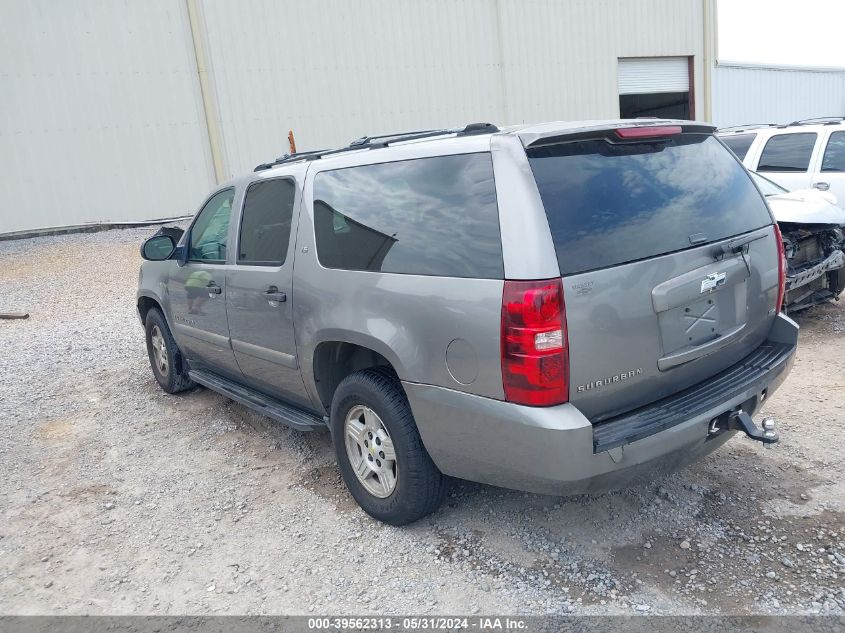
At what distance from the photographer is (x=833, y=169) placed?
799 cm

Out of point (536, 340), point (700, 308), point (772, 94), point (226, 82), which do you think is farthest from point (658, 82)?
point (536, 340)

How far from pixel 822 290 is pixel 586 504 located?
4193 millimetres

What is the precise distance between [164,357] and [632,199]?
14.2 ft

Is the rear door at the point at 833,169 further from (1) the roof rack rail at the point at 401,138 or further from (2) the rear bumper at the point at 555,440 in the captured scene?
(1) the roof rack rail at the point at 401,138

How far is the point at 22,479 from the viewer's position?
4387 millimetres

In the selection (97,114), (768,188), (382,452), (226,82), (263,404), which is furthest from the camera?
(226,82)

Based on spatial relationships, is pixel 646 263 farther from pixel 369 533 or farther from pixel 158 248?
pixel 158 248

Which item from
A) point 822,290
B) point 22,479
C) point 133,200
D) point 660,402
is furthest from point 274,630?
point 133,200

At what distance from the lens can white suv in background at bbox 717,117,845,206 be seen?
26.2 ft

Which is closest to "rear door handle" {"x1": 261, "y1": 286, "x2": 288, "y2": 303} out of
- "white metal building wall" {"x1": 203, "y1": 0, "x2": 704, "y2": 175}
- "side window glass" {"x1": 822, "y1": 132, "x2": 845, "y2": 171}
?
"side window glass" {"x1": 822, "y1": 132, "x2": 845, "y2": 171}

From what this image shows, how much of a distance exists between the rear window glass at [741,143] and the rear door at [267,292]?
22.0 feet

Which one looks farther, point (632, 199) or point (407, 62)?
point (407, 62)

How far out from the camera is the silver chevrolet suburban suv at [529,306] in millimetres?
2619

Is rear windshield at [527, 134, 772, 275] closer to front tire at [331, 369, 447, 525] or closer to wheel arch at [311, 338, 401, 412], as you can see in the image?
front tire at [331, 369, 447, 525]
